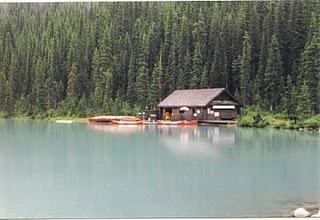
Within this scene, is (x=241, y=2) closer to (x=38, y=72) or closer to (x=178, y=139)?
(x=178, y=139)

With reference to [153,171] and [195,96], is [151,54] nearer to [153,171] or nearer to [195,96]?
[195,96]

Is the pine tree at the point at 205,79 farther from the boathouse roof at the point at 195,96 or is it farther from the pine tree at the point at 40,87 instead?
the pine tree at the point at 40,87

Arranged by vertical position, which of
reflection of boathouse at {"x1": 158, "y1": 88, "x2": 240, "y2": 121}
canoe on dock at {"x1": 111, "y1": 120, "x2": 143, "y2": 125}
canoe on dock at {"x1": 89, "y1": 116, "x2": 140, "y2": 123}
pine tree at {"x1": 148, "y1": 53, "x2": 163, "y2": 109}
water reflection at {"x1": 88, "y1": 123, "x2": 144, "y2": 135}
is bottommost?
water reflection at {"x1": 88, "y1": 123, "x2": 144, "y2": 135}

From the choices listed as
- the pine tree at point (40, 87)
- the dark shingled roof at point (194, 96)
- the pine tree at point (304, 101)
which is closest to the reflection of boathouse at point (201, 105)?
the dark shingled roof at point (194, 96)

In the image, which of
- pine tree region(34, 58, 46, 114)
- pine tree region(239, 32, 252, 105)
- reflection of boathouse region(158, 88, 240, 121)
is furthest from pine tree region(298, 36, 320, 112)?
pine tree region(34, 58, 46, 114)

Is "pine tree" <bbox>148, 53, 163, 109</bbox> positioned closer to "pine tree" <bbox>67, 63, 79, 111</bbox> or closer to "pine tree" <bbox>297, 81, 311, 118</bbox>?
"pine tree" <bbox>67, 63, 79, 111</bbox>

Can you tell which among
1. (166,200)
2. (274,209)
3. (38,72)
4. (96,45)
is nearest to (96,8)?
(96,45)
